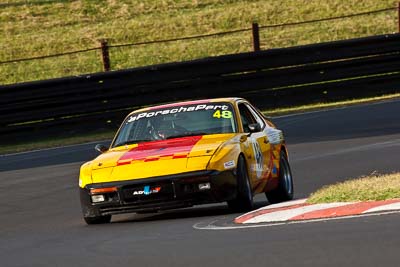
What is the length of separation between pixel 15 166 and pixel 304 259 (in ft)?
45.8

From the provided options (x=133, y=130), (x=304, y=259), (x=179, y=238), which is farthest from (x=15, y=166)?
(x=304, y=259)

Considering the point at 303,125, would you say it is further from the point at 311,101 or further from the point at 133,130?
the point at 133,130

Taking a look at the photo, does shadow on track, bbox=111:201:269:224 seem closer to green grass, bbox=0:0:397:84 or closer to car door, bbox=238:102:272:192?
car door, bbox=238:102:272:192

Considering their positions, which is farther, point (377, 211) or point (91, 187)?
point (91, 187)

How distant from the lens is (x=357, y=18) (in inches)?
1534

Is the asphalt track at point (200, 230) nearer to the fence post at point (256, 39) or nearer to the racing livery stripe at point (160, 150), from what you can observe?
the racing livery stripe at point (160, 150)

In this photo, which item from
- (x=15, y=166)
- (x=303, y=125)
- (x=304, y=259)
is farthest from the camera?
(x=303, y=125)

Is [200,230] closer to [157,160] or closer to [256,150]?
[157,160]

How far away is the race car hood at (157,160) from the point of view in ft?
37.3

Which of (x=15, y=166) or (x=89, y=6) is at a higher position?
(x=89, y=6)

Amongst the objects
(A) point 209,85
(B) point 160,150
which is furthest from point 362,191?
(A) point 209,85

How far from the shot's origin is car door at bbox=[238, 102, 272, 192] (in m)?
12.0

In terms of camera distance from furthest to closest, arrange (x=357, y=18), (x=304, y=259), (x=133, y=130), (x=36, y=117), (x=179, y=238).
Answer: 1. (x=357, y=18)
2. (x=36, y=117)
3. (x=133, y=130)
4. (x=179, y=238)
5. (x=304, y=259)

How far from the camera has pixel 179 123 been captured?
12562mm
